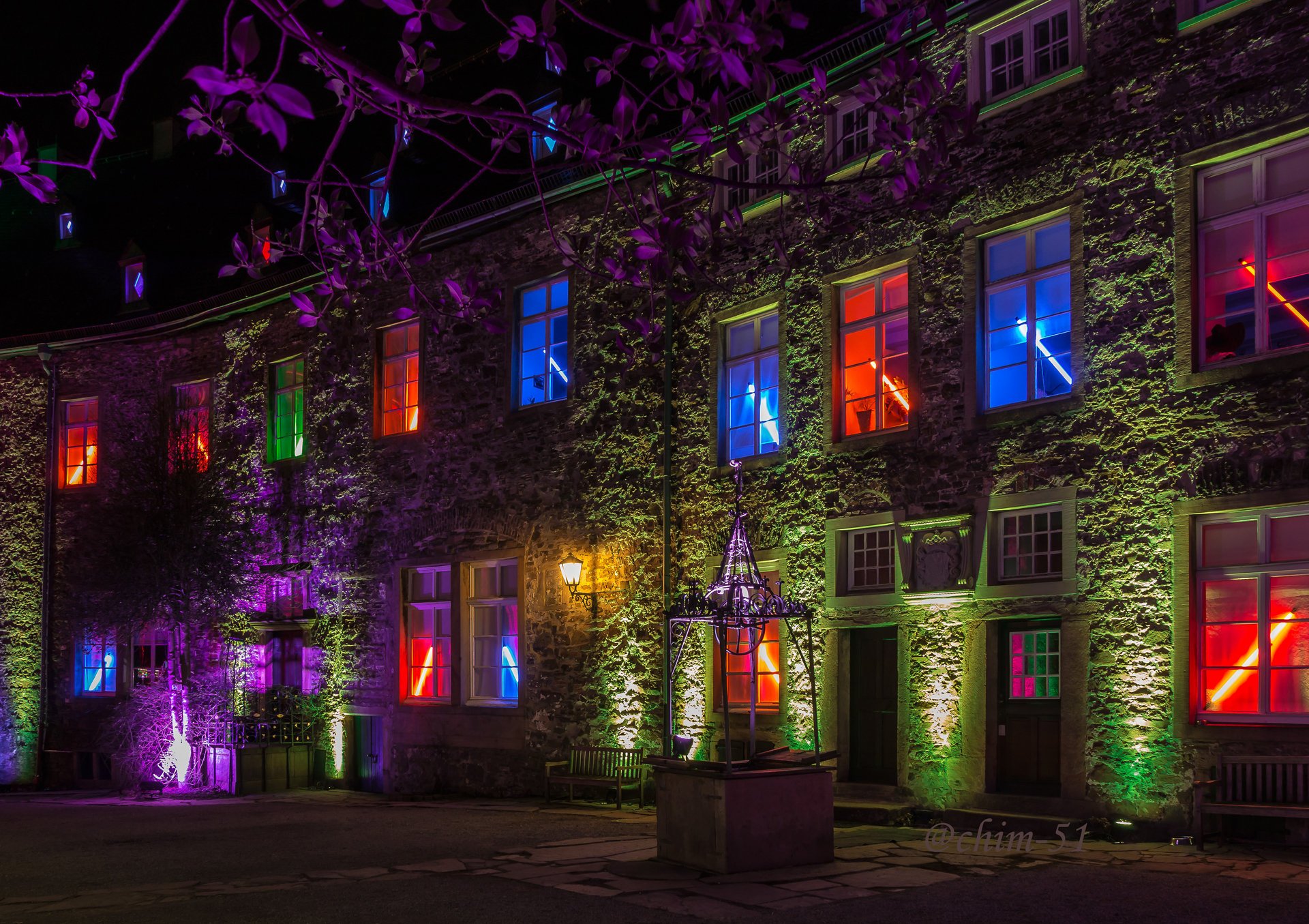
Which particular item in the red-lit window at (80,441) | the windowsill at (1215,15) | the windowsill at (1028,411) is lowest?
the windowsill at (1028,411)

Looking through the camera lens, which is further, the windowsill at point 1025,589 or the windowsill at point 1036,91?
the windowsill at point 1036,91

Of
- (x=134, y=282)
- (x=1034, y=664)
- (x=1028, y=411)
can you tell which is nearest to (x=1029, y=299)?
(x=1028, y=411)

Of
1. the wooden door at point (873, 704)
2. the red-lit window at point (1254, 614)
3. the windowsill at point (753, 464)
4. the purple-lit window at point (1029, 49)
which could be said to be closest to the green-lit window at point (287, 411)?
the windowsill at point (753, 464)

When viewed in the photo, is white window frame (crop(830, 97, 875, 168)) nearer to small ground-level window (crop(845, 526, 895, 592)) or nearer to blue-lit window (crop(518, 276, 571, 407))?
small ground-level window (crop(845, 526, 895, 592))

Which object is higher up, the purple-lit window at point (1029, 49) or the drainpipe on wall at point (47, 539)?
the purple-lit window at point (1029, 49)

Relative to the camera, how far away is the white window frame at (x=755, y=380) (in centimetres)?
1323

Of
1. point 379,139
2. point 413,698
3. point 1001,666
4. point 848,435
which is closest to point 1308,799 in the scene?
point 1001,666

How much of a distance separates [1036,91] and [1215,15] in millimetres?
1546

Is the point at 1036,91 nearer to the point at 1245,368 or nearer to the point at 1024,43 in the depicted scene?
the point at 1024,43

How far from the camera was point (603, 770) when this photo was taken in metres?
14.0

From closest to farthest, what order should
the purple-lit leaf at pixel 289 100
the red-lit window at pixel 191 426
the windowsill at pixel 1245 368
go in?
the purple-lit leaf at pixel 289 100 → the windowsill at pixel 1245 368 → the red-lit window at pixel 191 426

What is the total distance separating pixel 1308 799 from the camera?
8.88 metres

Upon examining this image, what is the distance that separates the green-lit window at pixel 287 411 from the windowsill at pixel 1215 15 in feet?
41.5

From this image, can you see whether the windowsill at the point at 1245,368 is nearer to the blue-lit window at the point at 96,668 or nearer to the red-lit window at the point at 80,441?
the blue-lit window at the point at 96,668
